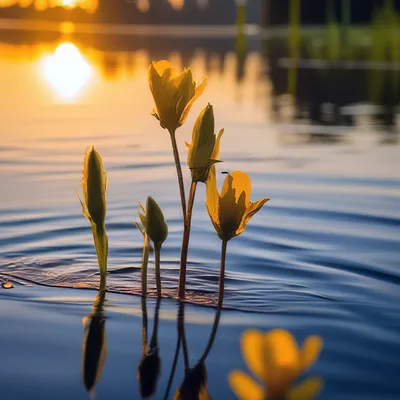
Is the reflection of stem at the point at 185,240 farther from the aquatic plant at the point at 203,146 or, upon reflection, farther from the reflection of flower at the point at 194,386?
the reflection of flower at the point at 194,386

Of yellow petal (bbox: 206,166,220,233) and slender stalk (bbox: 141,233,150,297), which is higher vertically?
yellow petal (bbox: 206,166,220,233)

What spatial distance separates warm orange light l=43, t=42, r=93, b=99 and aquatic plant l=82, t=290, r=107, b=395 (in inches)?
357

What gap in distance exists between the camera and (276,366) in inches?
28.1

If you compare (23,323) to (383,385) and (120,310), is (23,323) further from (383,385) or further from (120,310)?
(383,385)

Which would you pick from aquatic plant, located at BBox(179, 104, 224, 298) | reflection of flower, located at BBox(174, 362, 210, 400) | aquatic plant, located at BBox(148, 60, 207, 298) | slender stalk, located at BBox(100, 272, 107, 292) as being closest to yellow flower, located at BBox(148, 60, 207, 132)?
aquatic plant, located at BBox(148, 60, 207, 298)

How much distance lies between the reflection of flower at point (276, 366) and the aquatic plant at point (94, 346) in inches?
41.9

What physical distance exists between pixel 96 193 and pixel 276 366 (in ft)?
4.83

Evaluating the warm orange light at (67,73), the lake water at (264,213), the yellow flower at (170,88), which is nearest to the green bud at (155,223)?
the yellow flower at (170,88)

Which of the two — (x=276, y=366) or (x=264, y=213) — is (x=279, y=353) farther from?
(x=264, y=213)

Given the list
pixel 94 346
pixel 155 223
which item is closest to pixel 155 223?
pixel 155 223

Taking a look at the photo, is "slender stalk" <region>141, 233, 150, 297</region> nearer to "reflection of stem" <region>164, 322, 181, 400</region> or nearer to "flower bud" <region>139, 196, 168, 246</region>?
"flower bud" <region>139, 196, 168, 246</region>

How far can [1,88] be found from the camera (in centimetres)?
1125

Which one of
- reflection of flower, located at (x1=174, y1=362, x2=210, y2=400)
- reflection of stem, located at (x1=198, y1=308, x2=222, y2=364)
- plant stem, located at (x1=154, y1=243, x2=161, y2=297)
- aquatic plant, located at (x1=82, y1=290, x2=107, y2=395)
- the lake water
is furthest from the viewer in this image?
the lake water

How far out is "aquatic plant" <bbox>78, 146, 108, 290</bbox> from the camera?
207 centimetres
